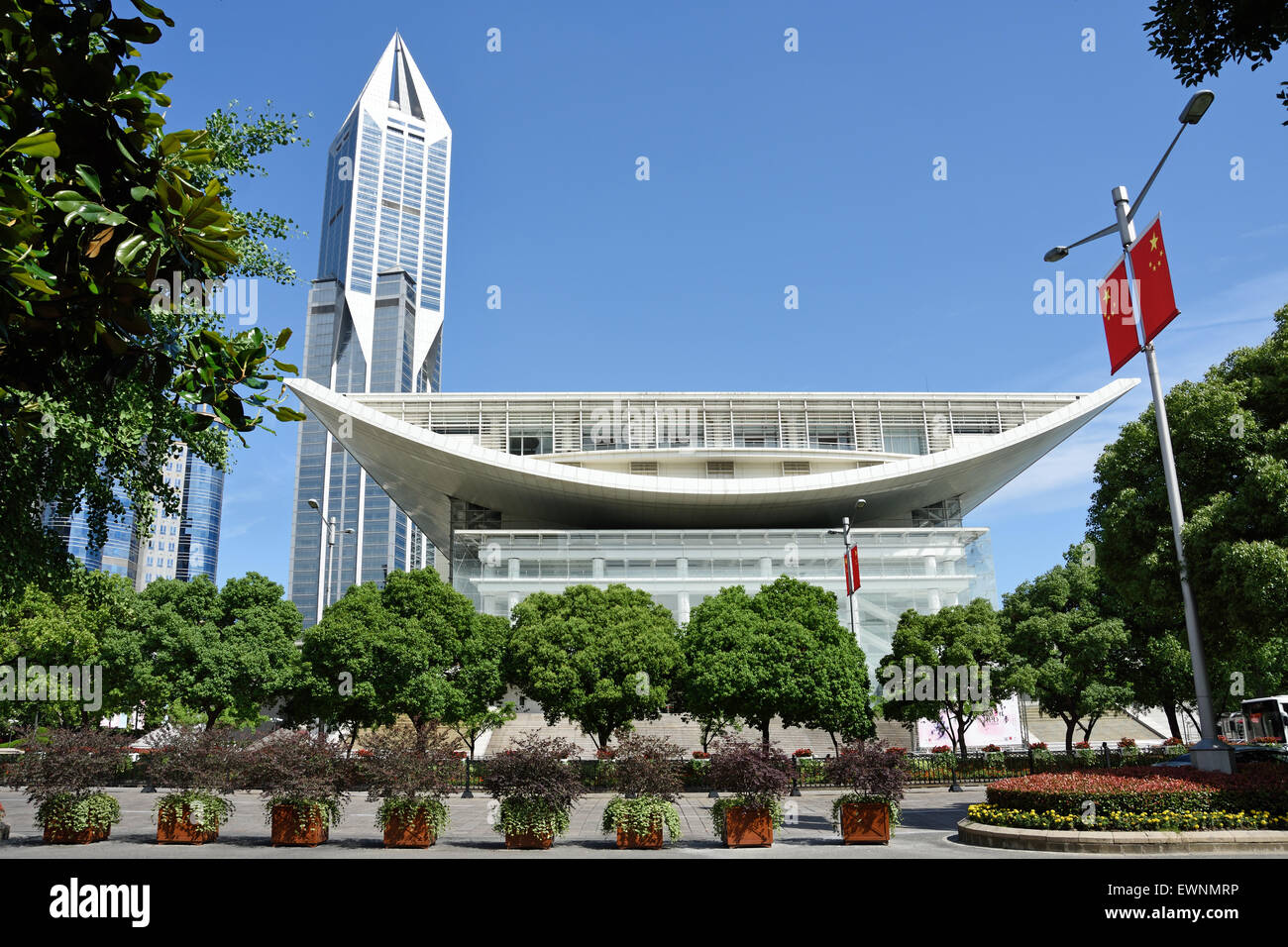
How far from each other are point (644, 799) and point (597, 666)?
1468 centimetres

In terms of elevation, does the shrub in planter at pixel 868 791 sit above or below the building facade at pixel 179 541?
below

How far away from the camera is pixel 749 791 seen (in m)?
14.4

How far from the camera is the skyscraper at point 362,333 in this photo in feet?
529

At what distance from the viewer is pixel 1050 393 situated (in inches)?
2045

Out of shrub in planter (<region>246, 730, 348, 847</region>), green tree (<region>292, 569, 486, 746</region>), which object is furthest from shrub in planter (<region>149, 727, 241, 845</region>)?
green tree (<region>292, 569, 486, 746</region>)

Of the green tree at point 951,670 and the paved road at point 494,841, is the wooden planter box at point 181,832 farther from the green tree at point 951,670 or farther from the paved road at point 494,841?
the green tree at point 951,670

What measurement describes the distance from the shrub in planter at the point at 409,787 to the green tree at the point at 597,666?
1363 cm

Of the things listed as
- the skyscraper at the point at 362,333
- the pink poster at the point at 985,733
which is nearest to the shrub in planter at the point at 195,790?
the pink poster at the point at 985,733

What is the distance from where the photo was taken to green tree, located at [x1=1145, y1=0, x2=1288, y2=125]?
25.0 feet

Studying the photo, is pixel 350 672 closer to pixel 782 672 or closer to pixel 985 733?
pixel 782 672

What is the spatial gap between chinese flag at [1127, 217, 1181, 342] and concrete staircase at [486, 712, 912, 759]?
26.4 m
